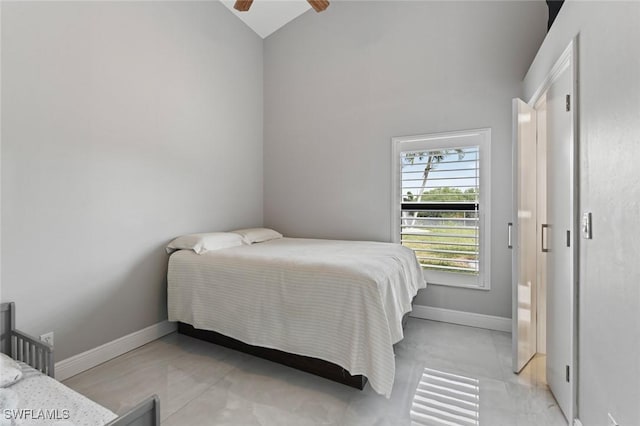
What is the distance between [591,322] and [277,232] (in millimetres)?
3161

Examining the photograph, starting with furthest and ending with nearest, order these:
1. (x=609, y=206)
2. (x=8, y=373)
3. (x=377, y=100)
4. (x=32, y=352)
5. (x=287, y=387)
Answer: (x=377, y=100) < (x=287, y=387) < (x=32, y=352) < (x=8, y=373) < (x=609, y=206)

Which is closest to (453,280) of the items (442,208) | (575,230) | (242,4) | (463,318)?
(463,318)

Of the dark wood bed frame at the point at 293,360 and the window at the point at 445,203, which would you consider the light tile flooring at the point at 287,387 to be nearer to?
the dark wood bed frame at the point at 293,360

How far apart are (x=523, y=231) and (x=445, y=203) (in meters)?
1.01

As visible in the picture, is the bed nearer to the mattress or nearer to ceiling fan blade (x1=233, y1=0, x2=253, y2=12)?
the mattress

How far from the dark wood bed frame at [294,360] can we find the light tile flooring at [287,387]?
0.05m

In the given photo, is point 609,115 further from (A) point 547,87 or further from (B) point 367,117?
(B) point 367,117

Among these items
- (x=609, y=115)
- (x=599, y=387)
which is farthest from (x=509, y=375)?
(x=609, y=115)

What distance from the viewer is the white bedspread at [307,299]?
1833 millimetres

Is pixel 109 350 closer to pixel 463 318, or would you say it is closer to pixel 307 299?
pixel 307 299

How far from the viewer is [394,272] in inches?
87.7

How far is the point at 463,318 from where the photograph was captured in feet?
10.1
